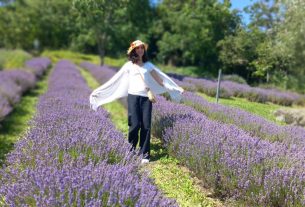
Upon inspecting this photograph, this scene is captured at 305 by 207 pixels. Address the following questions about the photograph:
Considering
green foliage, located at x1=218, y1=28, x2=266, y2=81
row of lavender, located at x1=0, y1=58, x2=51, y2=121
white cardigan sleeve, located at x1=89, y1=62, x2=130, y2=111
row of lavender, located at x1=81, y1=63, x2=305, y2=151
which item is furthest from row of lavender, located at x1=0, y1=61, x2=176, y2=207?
green foliage, located at x1=218, y1=28, x2=266, y2=81

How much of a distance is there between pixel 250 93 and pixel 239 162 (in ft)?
27.1

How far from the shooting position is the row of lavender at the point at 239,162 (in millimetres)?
3164

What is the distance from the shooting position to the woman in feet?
16.5

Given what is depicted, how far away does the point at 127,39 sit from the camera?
2233cm

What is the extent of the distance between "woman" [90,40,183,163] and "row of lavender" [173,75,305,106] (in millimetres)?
6558

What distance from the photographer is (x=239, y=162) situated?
3504 mm

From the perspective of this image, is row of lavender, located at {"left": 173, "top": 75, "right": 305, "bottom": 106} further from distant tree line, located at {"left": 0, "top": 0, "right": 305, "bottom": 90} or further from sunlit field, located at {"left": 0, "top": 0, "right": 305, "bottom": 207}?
distant tree line, located at {"left": 0, "top": 0, "right": 305, "bottom": 90}

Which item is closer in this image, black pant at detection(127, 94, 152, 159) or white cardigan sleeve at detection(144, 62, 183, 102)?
black pant at detection(127, 94, 152, 159)

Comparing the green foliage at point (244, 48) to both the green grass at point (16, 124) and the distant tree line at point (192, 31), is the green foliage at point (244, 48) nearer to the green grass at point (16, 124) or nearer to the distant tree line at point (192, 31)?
the distant tree line at point (192, 31)

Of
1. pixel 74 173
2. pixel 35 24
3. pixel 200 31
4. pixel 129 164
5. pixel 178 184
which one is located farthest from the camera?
pixel 35 24

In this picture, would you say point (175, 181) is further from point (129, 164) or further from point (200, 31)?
point (200, 31)

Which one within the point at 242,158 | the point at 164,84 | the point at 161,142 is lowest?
the point at 161,142

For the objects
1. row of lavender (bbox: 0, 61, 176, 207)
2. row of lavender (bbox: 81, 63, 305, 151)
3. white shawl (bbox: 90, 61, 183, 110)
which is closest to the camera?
row of lavender (bbox: 0, 61, 176, 207)

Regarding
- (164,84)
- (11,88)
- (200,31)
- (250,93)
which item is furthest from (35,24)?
(164,84)
